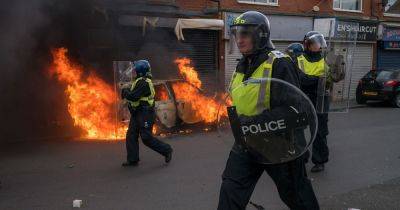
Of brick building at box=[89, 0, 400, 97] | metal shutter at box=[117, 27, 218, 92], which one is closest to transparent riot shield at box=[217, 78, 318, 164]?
brick building at box=[89, 0, 400, 97]

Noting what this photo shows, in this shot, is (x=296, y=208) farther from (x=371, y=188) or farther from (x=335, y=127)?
(x=335, y=127)

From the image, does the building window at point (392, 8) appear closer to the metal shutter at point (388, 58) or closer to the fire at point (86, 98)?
the metal shutter at point (388, 58)

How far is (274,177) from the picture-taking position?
362 cm

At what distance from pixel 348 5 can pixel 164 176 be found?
15.8m

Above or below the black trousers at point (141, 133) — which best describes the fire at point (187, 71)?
above

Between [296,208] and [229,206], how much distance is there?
0.51 meters

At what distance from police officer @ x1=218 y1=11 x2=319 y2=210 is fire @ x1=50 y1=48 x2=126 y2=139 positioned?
7.61 m

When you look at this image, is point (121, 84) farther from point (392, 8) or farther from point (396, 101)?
point (392, 8)

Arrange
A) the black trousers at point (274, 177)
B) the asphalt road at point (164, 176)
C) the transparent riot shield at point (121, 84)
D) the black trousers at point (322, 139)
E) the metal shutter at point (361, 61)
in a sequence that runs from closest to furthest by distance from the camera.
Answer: the black trousers at point (274, 177) → the asphalt road at point (164, 176) → the black trousers at point (322, 139) → the transparent riot shield at point (121, 84) → the metal shutter at point (361, 61)

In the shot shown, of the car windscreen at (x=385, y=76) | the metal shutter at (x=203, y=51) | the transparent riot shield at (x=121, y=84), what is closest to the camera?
the transparent riot shield at (x=121, y=84)

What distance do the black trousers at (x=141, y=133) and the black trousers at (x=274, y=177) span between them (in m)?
4.05

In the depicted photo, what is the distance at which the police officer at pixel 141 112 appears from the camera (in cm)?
746

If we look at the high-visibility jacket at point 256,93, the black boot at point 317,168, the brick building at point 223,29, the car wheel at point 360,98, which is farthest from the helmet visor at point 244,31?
the car wheel at point 360,98

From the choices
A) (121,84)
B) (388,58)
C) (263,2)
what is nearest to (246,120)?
(121,84)
